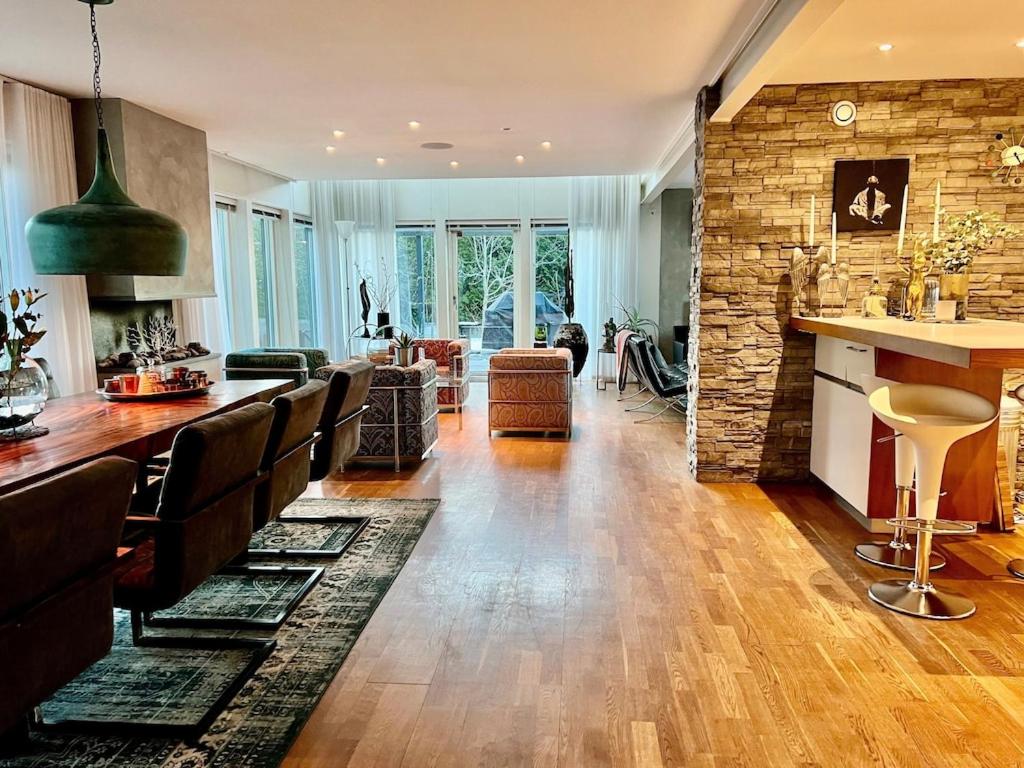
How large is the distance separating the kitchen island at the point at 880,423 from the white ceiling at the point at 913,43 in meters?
1.40

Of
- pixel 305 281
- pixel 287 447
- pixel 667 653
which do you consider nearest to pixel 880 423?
pixel 667 653

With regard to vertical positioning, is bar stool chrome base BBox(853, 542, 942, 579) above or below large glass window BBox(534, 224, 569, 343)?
below

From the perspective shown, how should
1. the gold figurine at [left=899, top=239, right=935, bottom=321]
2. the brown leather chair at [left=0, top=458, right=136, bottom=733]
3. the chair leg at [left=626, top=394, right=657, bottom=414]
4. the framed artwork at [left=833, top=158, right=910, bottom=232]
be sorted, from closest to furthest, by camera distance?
the brown leather chair at [left=0, top=458, right=136, bottom=733]
the gold figurine at [left=899, top=239, right=935, bottom=321]
the framed artwork at [left=833, top=158, right=910, bottom=232]
the chair leg at [left=626, top=394, right=657, bottom=414]

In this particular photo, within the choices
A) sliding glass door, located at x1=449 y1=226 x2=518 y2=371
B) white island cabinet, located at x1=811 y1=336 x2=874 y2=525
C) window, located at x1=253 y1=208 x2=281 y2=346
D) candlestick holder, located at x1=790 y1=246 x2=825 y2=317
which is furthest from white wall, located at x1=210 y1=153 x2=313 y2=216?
white island cabinet, located at x1=811 y1=336 x2=874 y2=525

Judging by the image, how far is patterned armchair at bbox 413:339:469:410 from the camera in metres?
7.33

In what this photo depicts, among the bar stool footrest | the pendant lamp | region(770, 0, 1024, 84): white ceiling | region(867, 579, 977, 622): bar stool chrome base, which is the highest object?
region(770, 0, 1024, 84): white ceiling

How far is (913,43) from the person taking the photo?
11.7 feet

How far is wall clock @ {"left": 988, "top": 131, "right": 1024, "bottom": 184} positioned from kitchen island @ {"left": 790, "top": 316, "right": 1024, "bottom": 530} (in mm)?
1149

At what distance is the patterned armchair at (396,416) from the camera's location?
4969mm

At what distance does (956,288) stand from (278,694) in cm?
373

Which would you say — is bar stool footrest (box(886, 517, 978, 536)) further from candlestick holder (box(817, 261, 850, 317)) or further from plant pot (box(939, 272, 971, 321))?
candlestick holder (box(817, 261, 850, 317))

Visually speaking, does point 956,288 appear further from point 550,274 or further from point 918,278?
point 550,274

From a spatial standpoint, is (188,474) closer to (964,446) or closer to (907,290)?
(964,446)

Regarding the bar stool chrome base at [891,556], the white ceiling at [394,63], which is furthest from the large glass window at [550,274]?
the bar stool chrome base at [891,556]
